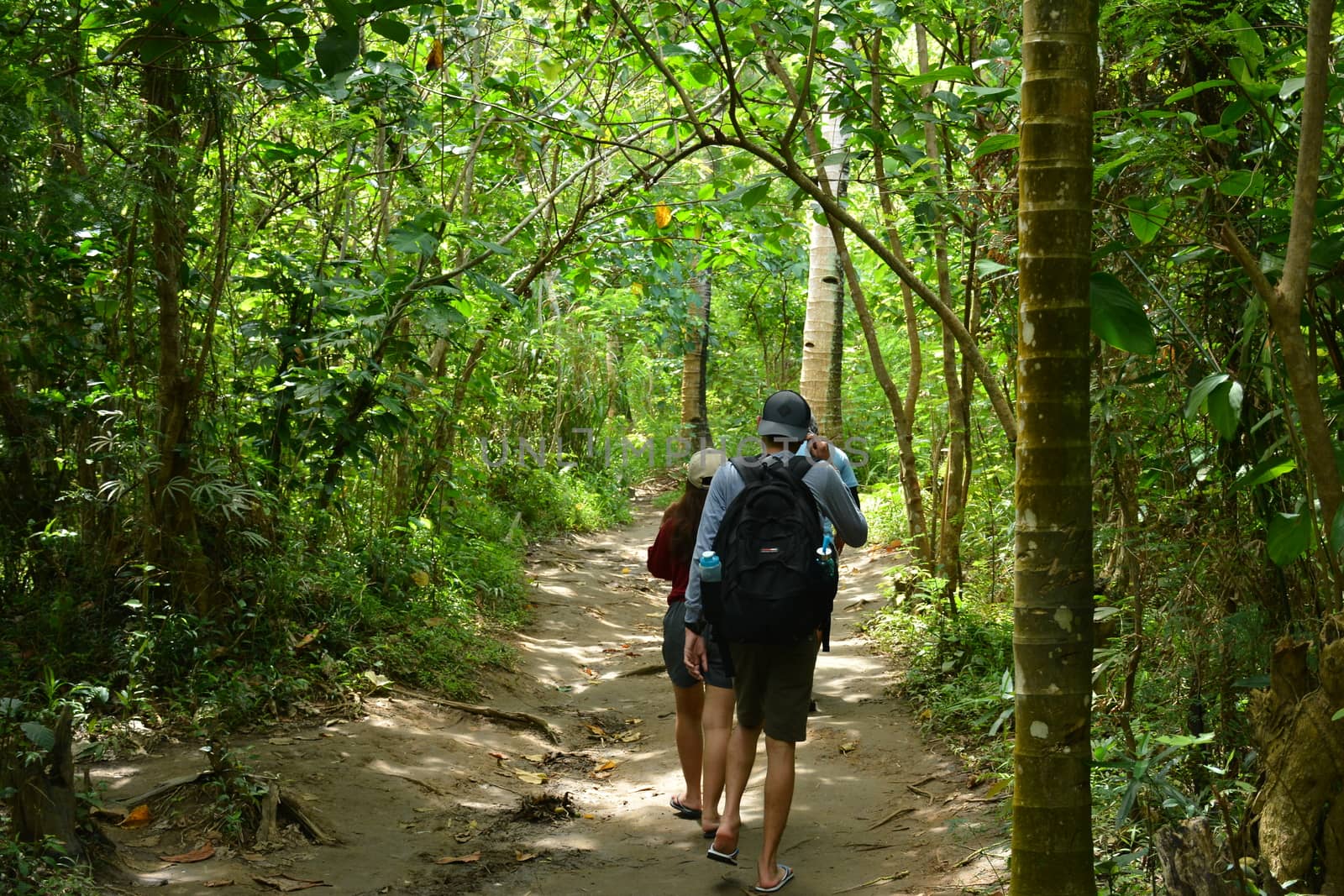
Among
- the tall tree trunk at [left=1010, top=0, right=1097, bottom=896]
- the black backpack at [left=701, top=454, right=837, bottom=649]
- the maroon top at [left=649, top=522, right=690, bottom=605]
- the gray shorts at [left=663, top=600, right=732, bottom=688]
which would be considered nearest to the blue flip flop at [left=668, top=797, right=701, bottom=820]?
the gray shorts at [left=663, top=600, right=732, bottom=688]

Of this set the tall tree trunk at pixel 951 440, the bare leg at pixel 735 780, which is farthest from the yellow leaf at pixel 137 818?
the tall tree trunk at pixel 951 440

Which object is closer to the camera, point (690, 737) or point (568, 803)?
point (690, 737)

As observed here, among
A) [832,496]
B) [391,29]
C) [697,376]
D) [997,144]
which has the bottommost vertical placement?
[832,496]

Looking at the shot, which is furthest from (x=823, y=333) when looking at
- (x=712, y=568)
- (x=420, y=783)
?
(x=712, y=568)

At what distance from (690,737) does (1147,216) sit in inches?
120

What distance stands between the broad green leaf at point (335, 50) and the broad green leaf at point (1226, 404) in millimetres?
2766

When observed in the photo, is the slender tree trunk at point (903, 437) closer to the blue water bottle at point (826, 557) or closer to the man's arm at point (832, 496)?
the man's arm at point (832, 496)

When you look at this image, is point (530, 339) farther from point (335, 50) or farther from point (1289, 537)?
point (1289, 537)

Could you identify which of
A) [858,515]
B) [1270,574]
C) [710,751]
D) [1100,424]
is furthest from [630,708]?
[1270,574]

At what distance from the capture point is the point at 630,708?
24.3ft

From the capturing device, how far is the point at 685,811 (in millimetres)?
5180

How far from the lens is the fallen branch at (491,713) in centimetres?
677

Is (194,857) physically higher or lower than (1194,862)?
lower

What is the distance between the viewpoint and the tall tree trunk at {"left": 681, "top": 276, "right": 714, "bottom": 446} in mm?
17406
